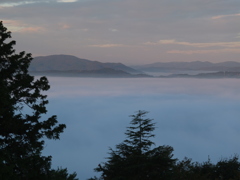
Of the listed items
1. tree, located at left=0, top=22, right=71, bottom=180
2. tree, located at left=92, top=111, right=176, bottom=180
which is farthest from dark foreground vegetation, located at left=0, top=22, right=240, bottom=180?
tree, located at left=92, top=111, right=176, bottom=180

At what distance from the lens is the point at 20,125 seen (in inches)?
600

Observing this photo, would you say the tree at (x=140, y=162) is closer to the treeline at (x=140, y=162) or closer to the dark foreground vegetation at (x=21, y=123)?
the treeline at (x=140, y=162)

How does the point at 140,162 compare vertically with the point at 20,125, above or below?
below

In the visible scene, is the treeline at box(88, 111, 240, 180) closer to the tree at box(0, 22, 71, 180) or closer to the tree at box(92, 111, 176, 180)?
the tree at box(92, 111, 176, 180)

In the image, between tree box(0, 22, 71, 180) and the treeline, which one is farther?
the treeline

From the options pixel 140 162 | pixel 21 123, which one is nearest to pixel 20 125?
pixel 21 123

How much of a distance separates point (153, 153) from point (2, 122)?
444 inches

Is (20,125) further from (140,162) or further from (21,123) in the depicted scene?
(140,162)

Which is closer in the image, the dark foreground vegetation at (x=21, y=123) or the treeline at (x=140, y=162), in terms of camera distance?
the dark foreground vegetation at (x=21, y=123)

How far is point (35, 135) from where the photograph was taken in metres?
15.7

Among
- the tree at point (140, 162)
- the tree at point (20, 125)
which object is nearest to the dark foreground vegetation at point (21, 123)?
the tree at point (20, 125)

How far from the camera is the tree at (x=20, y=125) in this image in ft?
48.9

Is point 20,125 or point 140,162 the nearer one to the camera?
point 20,125

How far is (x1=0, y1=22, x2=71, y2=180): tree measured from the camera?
48.9 ft
